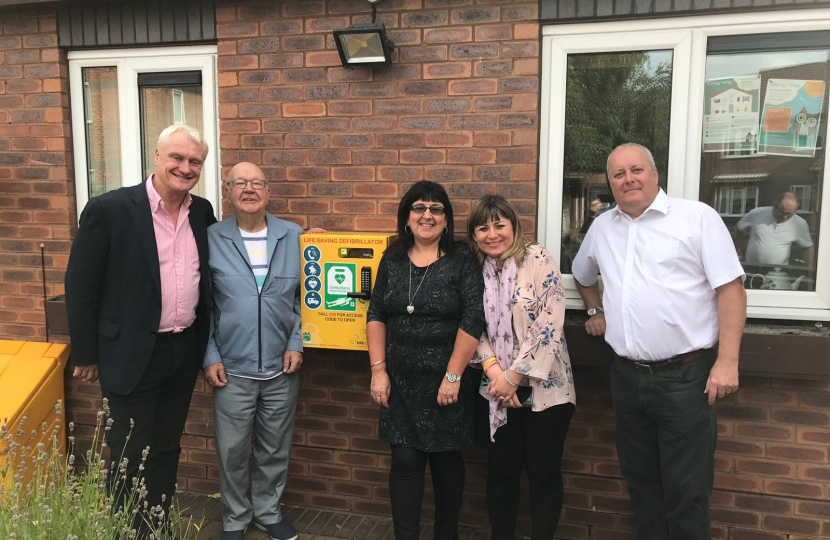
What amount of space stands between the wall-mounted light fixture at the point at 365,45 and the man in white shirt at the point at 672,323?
4.41 ft

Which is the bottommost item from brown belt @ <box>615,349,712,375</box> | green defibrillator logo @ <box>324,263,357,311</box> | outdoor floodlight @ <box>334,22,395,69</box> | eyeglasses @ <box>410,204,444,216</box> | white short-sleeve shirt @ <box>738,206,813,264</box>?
brown belt @ <box>615,349,712,375</box>

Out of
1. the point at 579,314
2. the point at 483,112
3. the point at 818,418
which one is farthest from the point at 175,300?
the point at 818,418

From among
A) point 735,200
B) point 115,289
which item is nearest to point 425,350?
point 115,289

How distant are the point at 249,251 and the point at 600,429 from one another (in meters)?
2.09

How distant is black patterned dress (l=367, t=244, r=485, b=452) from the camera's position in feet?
9.35

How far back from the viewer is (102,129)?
13.0 ft

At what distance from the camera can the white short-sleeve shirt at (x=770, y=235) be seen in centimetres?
312

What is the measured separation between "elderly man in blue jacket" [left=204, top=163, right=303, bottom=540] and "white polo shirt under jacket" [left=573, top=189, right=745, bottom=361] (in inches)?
65.0

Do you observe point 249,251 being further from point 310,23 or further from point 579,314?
point 579,314

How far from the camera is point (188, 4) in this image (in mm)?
3631

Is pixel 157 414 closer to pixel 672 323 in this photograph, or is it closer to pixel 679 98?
pixel 672 323

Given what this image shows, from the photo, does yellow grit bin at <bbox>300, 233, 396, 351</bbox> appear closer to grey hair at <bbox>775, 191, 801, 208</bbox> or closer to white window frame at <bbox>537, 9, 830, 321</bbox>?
white window frame at <bbox>537, 9, 830, 321</bbox>

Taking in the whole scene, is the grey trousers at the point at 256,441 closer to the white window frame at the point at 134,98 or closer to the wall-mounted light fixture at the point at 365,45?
the white window frame at the point at 134,98

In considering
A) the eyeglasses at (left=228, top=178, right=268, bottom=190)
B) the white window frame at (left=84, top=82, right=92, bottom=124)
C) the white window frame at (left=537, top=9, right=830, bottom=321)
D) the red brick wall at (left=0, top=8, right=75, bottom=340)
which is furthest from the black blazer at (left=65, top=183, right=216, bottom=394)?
the white window frame at (left=537, top=9, right=830, bottom=321)
